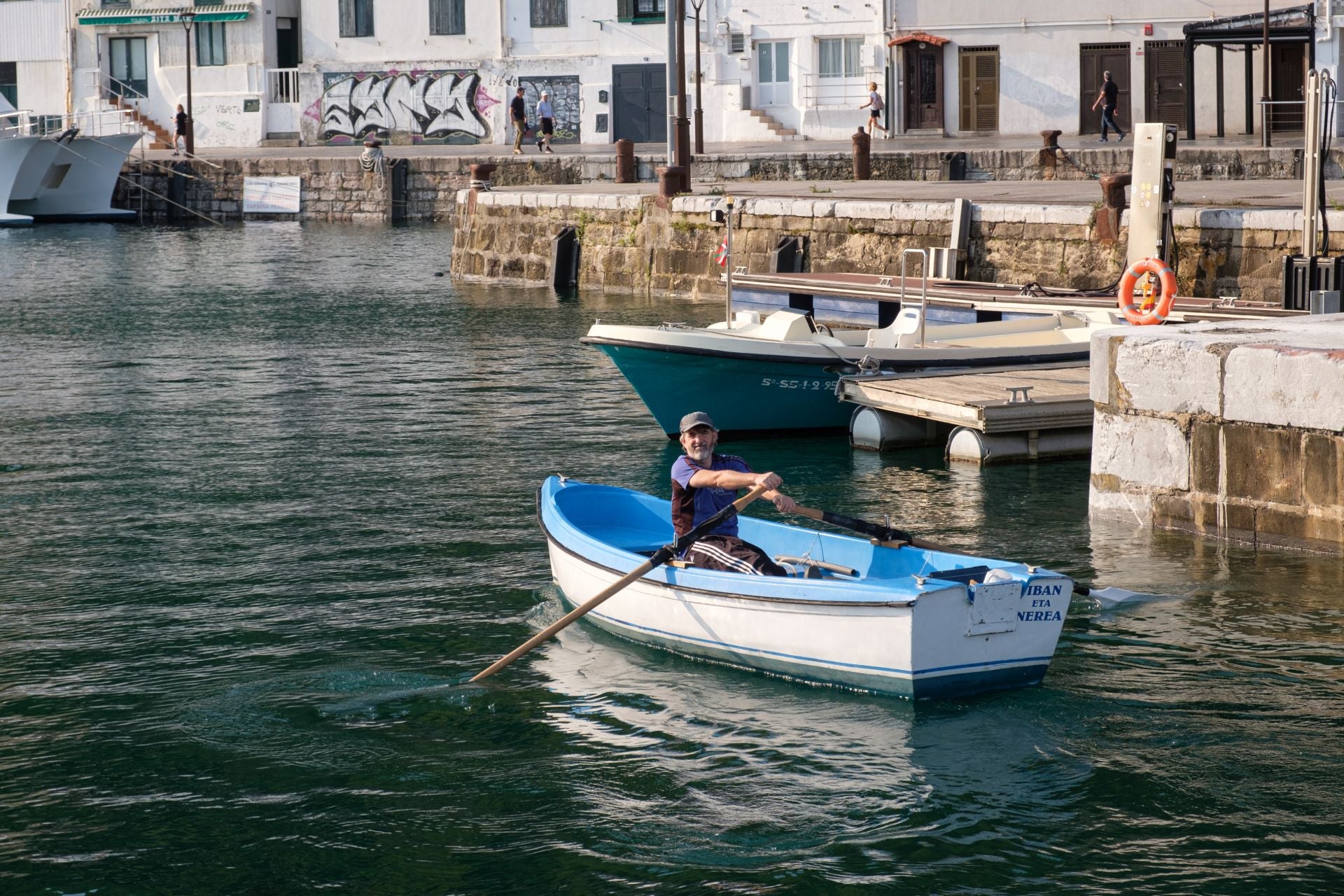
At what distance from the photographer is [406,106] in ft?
175

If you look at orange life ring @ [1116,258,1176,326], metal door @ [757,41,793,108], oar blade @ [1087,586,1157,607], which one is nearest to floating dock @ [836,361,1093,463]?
orange life ring @ [1116,258,1176,326]

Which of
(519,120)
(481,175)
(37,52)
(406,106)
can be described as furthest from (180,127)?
(481,175)

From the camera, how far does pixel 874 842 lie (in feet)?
22.6

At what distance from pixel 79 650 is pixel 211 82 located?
159 ft

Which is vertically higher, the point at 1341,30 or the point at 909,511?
the point at 1341,30

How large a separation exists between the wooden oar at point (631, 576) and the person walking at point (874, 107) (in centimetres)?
3554

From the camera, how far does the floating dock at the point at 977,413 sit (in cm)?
1406

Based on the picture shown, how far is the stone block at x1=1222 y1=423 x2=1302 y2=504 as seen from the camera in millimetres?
10781

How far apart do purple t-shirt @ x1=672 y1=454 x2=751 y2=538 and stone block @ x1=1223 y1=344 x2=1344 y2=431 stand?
142 inches

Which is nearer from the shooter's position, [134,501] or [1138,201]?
[134,501]

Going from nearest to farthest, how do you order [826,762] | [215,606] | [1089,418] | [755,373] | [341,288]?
[826,762] → [215,606] → [1089,418] → [755,373] → [341,288]

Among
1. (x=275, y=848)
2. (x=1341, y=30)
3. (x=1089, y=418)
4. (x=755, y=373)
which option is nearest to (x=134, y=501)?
(x=755, y=373)

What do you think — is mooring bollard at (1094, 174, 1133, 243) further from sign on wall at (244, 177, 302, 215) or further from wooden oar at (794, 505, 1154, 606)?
sign on wall at (244, 177, 302, 215)

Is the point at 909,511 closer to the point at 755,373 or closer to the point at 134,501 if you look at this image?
the point at 755,373
